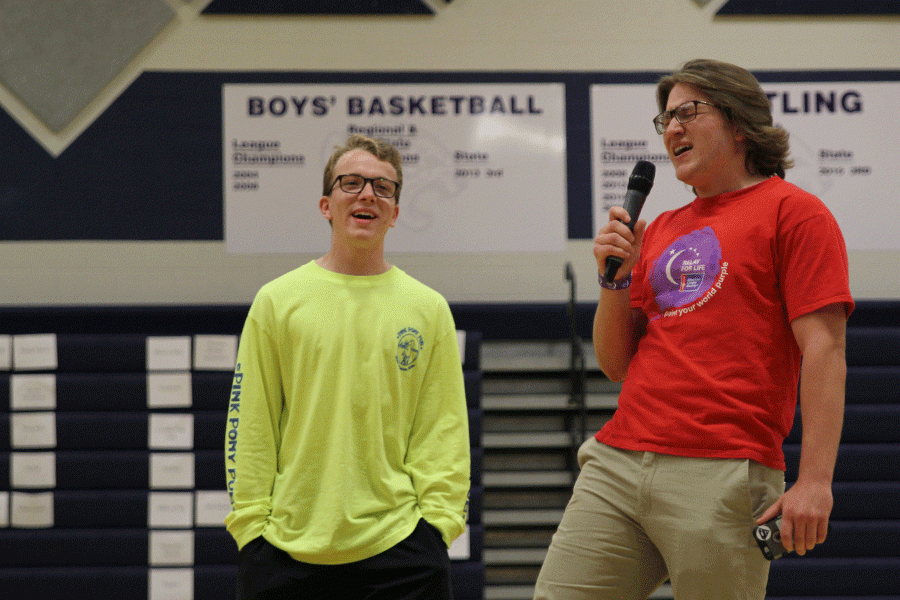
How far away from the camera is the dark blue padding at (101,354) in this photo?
4199 millimetres

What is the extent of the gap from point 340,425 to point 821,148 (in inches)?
174

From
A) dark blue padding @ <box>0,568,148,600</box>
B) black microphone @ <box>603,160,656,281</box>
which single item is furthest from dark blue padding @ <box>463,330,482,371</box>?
black microphone @ <box>603,160,656,281</box>

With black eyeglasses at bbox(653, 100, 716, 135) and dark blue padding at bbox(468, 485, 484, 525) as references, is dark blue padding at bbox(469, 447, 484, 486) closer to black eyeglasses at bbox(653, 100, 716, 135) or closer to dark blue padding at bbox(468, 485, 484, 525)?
dark blue padding at bbox(468, 485, 484, 525)

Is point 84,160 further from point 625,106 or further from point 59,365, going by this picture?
point 625,106

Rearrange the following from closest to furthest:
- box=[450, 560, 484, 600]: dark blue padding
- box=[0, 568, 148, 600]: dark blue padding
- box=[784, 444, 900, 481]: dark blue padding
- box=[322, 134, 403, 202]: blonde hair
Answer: box=[322, 134, 403, 202]: blonde hair < box=[450, 560, 484, 600]: dark blue padding < box=[0, 568, 148, 600]: dark blue padding < box=[784, 444, 900, 481]: dark blue padding

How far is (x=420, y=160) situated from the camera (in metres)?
4.91

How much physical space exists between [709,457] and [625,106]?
12.5 feet

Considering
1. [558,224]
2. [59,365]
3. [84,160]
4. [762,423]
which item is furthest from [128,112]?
[762,423]

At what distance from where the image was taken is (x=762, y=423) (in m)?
1.50

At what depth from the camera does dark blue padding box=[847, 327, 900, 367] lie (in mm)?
4434

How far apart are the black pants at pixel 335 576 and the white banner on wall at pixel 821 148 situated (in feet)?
11.6

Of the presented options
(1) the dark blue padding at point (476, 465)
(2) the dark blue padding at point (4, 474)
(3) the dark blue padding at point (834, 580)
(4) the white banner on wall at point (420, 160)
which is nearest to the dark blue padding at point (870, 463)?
(3) the dark blue padding at point (834, 580)

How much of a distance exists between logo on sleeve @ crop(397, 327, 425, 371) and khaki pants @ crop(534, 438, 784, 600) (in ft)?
1.49

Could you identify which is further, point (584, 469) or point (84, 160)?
point (84, 160)
